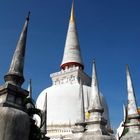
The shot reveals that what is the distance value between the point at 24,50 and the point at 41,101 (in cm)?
3373

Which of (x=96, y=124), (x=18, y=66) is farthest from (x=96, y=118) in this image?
(x=18, y=66)

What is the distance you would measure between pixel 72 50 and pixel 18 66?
1679 inches

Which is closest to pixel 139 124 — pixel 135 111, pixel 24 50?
pixel 135 111

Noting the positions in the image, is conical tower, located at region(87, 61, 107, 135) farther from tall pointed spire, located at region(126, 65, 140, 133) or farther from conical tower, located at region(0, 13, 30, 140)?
conical tower, located at region(0, 13, 30, 140)

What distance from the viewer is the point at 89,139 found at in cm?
1430

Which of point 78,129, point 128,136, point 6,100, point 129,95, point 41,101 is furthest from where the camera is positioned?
point 41,101

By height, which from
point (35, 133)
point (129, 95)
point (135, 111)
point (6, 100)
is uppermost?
point (129, 95)

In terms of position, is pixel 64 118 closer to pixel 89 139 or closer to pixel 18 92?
pixel 89 139

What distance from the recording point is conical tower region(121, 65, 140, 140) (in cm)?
1271

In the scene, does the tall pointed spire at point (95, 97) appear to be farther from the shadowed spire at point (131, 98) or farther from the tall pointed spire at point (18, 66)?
the tall pointed spire at point (18, 66)

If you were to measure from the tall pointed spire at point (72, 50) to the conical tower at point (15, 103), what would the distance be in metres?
40.1

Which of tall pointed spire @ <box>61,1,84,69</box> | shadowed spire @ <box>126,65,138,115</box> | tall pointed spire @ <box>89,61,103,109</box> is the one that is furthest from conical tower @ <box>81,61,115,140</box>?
tall pointed spire @ <box>61,1,84,69</box>

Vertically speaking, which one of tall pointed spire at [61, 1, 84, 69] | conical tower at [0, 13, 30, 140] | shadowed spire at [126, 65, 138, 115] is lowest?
conical tower at [0, 13, 30, 140]

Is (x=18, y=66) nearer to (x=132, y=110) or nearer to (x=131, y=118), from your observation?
(x=131, y=118)
